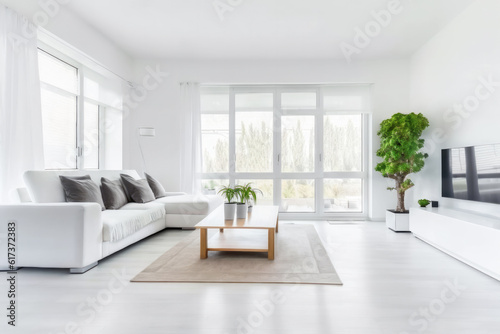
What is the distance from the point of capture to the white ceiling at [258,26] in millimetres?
4020

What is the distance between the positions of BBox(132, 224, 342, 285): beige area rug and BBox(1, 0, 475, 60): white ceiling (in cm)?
279

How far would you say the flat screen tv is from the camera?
334 centimetres

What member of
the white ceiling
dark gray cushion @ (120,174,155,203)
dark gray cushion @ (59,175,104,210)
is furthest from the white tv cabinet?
dark gray cushion @ (59,175,104,210)

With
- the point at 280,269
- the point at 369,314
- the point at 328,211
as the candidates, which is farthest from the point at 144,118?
the point at 369,314

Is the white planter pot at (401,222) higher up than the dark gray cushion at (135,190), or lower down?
lower down

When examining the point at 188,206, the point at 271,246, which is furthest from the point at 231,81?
the point at 271,246

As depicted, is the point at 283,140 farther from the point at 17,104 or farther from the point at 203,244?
the point at 17,104

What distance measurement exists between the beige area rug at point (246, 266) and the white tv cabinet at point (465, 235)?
4.29 ft

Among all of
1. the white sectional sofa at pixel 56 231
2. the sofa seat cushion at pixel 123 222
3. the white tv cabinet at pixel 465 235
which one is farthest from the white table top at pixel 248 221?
the white tv cabinet at pixel 465 235

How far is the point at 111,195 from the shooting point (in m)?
4.24

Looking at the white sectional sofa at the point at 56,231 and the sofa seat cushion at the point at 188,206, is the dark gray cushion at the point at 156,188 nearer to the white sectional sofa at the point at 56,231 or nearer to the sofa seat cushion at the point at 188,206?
the sofa seat cushion at the point at 188,206

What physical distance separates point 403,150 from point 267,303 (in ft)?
11.8

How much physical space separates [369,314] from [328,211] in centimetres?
409

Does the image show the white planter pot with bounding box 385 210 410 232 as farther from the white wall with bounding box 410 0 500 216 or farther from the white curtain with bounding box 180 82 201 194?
the white curtain with bounding box 180 82 201 194
